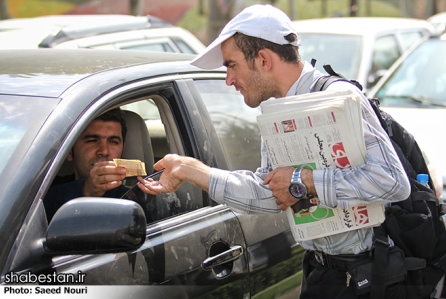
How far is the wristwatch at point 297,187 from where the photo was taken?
2377 mm

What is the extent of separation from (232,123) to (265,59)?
3.15ft

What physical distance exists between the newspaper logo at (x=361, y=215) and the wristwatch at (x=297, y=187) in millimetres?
204

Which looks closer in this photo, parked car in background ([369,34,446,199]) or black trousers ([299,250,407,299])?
black trousers ([299,250,407,299])

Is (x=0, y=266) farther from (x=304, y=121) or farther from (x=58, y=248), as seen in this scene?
(x=304, y=121)

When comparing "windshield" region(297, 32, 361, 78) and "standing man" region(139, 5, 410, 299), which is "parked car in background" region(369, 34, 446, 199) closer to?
"windshield" region(297, 32, 361, 78)

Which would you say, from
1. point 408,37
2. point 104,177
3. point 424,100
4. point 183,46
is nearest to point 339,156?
point 104,177

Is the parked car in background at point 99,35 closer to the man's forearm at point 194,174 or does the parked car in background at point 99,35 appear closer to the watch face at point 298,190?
the man's forearm at point 194,174

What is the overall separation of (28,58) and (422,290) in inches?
72.1

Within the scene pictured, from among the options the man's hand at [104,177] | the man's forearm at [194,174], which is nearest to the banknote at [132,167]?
the man's hand at [104,177]

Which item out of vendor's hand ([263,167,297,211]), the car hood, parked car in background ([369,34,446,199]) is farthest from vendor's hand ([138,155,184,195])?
parked car in background ([369,34,446,199])

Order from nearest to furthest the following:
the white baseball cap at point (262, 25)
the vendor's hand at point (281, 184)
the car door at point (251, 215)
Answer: the vendor's hand at point (281, 184)
the white baseball cap at point (262, 25)
the car door at point (251, 215)

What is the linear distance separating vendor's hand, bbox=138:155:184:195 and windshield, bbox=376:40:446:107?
439 cm

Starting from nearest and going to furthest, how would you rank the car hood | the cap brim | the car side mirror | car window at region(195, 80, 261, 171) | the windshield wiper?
the car side mirror → the cap brim → car window at region(195, 80, 261, 171) → the car hood → the windshield wiper

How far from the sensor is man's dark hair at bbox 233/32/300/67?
8.32 feet
